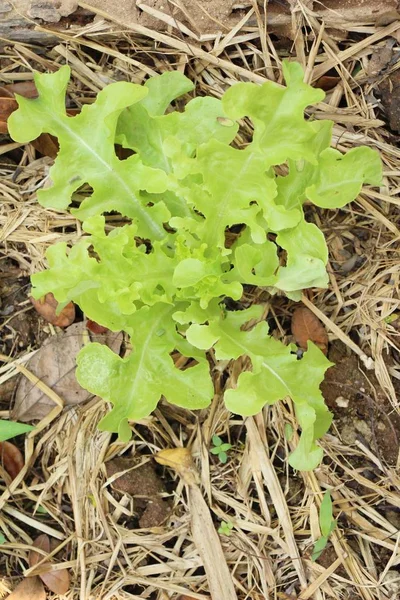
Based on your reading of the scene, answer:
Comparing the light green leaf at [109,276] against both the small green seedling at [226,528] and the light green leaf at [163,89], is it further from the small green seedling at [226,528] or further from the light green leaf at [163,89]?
the small green seedling at [226,528]

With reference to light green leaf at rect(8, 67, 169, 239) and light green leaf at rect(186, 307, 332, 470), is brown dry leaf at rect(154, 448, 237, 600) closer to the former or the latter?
light green leaf at rect(186, 307, 332, 470)

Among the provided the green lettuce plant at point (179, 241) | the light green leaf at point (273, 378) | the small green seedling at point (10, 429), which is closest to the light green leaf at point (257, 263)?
the green lettuce plant at point (179, 241)

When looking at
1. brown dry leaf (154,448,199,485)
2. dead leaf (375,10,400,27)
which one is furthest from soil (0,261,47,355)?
dead leaf (375,10,400,27)

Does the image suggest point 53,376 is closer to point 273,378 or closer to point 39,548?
point 39,548

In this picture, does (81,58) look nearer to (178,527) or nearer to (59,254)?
(59,254)

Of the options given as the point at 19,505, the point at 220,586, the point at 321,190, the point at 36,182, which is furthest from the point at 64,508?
the point at 321,190

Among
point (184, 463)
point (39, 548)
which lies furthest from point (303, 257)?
point (39, 548)

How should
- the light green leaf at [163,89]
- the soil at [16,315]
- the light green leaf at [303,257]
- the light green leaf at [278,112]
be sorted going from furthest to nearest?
the soil at [16,315] < the light green leaf at [163,89] < the light green leaf at [303,257] < the light green leaf at [278,112]
